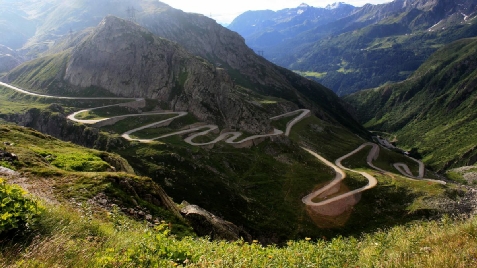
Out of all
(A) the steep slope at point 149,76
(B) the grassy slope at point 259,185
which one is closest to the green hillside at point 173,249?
(B) the grassy slope at point 259,185

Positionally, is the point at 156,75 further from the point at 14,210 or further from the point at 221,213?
the point at 14,210

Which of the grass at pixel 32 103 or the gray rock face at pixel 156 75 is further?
the gray rock face at pixel 156 75

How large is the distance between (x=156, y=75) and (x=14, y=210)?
156 m

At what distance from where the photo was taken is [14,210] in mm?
9859

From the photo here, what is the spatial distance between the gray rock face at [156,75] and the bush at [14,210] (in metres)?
122

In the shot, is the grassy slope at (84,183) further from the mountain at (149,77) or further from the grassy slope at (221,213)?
the mountain at (149,77)

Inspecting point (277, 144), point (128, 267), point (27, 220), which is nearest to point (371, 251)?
point (128, 267)

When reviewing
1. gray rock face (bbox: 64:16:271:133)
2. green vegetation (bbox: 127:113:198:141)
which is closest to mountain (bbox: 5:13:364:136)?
gray rock face (bbox: 64:16:271:133)

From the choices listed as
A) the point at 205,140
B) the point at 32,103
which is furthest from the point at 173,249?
the point at 32,103

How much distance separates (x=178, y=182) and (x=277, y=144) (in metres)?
54.5

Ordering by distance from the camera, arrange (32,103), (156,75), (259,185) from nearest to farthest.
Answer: (259,185) → (32,103) → (156,75)

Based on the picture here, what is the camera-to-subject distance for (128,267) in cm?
934

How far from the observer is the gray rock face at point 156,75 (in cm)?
13850

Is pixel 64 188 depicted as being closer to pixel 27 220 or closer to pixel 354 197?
pixel 27 220
